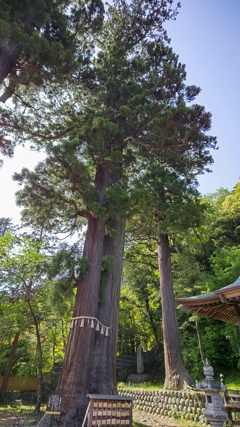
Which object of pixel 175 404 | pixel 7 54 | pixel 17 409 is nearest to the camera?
pixel 7 54

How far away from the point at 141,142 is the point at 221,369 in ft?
30.4

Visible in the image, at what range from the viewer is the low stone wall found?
6152 millimetres

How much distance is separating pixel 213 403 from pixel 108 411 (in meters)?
1.48

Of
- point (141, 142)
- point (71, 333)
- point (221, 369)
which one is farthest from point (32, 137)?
point (221, 369)

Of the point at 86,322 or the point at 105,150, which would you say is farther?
the point at 105,150

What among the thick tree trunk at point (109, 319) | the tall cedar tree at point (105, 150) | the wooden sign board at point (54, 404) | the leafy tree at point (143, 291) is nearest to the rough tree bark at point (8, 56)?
the tall cedar tree at point (105, 150)

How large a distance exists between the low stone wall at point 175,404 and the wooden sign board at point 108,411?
8.34 feet

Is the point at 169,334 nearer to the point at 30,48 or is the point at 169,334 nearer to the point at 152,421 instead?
the point at 152,421

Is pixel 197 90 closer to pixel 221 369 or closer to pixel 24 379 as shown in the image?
pixel 221 369

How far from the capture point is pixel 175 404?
22.4ft

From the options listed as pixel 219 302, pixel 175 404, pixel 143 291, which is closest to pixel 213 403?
pixel 219 302

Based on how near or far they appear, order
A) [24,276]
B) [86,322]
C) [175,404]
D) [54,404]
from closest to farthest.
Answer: [54,404] < [86,322] < [175,404] < [24,276]

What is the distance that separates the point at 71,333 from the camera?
479 cm

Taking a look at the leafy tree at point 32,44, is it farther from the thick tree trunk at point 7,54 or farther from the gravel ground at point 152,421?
the gravel ground at point 152,421
